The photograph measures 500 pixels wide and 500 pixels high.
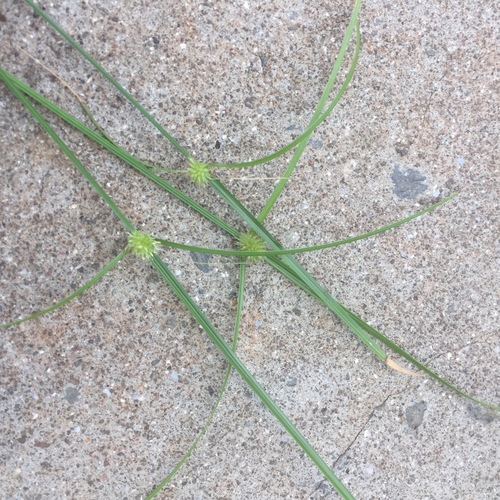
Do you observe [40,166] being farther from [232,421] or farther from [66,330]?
[232,421]

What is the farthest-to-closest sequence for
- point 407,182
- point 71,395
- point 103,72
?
point 407,182
point 71,395
point 103,72

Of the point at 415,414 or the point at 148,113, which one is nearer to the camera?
the point at 148,113

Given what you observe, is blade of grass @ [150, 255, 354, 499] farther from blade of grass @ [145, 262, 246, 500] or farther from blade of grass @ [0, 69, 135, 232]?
blade of grass @ [0, 69, 135, 232]

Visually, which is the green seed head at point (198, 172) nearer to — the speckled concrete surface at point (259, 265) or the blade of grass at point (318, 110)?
the speckled concrete surface at point (259, 265)

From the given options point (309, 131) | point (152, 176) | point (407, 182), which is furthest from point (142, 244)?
point (407, 182)

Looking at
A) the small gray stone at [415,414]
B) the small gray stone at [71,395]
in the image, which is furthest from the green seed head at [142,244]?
the small gray stone at [415,414]

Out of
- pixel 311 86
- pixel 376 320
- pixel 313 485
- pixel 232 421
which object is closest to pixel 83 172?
pixel 311 86

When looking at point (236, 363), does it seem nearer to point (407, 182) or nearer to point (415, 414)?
point (415, 414)
